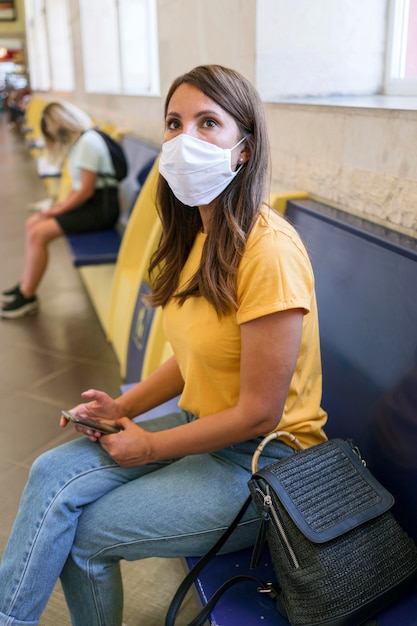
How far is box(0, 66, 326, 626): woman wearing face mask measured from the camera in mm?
1402

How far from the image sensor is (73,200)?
14.3ft

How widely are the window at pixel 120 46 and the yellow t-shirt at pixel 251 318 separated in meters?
4.14

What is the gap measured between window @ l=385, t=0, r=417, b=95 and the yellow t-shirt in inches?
45.5

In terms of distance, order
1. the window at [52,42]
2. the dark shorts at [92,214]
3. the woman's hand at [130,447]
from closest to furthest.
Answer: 1. the woman's hand at [130,447]
2. the dark shorts at [92,214]
3. the window at [52,42]

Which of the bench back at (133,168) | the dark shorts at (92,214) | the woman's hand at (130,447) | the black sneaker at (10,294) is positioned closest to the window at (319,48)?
the bench back at (133,168)

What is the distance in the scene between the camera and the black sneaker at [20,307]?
14.9 feet

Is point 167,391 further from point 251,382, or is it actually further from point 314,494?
point 314,494

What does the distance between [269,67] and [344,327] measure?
1.23m

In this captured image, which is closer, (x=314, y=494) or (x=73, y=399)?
(x=314, y=494)

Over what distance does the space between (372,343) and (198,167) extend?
0.61 meters

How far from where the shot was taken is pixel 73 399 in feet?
10.9

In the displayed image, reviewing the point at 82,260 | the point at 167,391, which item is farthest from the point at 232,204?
the point at 82,260

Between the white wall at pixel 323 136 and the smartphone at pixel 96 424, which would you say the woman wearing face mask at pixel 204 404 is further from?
the white wall at pixel 323 136

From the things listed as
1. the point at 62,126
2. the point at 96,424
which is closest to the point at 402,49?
the point at 96,424
